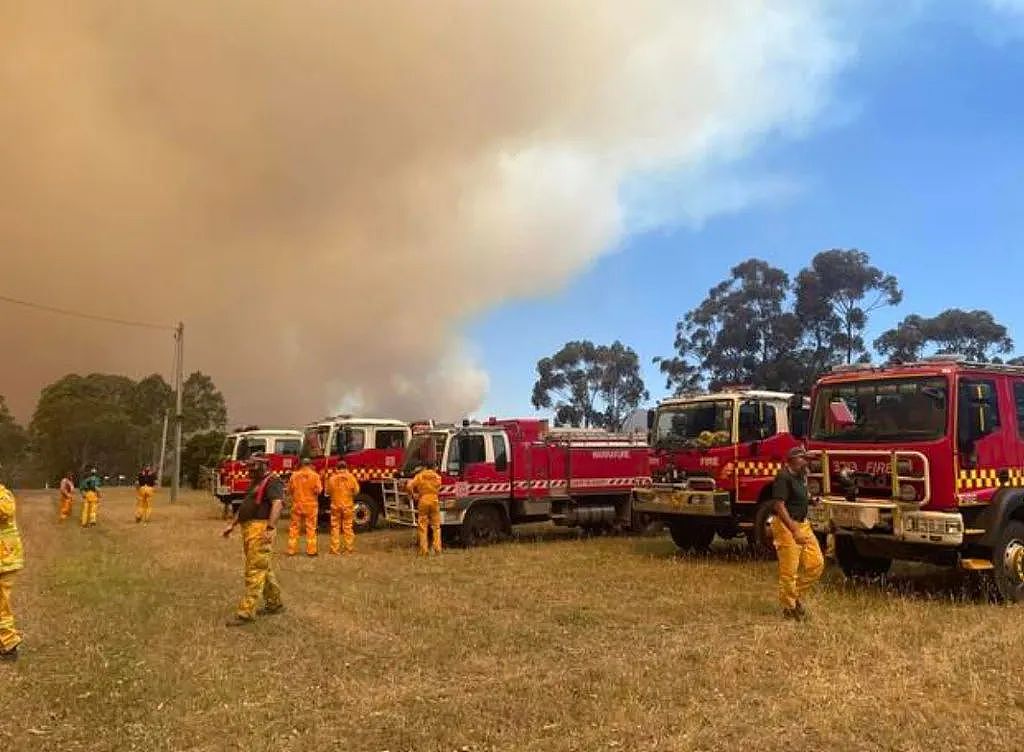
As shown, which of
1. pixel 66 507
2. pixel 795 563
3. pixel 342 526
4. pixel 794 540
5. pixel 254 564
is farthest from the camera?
pixel 66 507

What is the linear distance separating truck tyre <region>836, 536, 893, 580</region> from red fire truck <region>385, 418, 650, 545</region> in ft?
15.7

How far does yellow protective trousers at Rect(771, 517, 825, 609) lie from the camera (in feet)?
28.3

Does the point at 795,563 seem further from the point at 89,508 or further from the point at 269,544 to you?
the point at 89,508

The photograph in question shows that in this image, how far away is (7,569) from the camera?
297 inches

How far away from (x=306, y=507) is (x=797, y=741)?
38.9ft

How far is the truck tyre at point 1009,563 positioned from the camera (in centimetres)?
928

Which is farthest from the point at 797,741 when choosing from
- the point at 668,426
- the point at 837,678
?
the point at 668,426

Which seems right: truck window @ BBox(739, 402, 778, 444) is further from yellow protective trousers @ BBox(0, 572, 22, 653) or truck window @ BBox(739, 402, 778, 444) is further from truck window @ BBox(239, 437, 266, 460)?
truck window @ BBox(239, 437, 266, 460)

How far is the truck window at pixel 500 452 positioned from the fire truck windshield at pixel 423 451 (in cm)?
103

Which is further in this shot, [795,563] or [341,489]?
[341,489]

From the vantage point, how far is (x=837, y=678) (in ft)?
21.0

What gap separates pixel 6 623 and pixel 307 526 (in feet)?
25.8

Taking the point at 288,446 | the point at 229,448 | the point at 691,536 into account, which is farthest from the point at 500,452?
the point at 229,448

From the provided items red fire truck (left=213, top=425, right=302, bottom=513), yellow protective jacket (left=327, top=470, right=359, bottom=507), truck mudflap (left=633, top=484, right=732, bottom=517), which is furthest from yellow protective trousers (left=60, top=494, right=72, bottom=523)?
truck mudflap (left=633, top=484, right=732, bottom=517)
